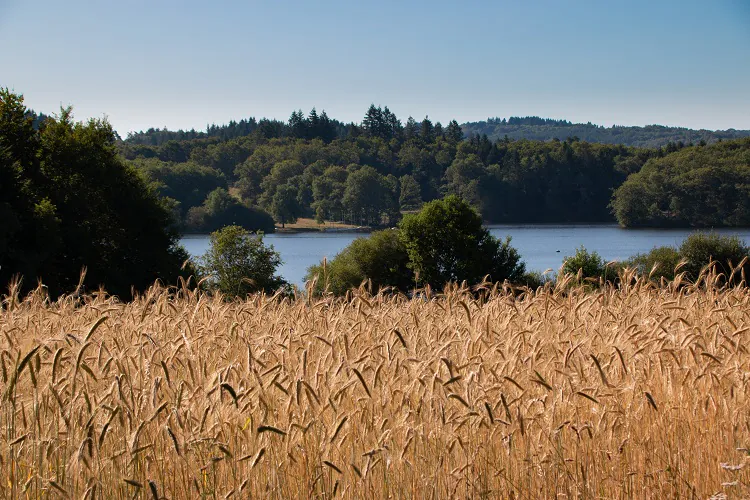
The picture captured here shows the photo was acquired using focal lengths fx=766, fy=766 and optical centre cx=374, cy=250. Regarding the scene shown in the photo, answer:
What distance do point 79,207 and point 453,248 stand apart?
28291 mm

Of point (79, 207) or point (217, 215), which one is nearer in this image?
point (79, 207)

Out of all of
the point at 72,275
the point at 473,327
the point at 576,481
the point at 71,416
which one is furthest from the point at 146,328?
the point at 72,275

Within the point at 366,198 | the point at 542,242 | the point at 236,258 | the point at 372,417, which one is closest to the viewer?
the point at 372,417

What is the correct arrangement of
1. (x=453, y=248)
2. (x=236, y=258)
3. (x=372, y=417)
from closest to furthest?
(x=372, y=417) → (x=236, y=258) → (x=453, y=248)

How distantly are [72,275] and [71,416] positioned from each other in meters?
34.9

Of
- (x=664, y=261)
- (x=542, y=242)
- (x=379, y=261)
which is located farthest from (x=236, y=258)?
(x=542, y=242)

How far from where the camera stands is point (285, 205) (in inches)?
5325

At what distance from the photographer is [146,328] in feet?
17.3

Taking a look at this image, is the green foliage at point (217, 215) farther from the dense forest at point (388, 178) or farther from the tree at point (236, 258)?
the tree at point (236, 258)

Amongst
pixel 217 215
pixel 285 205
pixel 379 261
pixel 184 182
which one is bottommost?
pixel 379 261

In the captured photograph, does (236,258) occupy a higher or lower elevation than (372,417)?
lower

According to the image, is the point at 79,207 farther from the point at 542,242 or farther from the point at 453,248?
the point at 542,242

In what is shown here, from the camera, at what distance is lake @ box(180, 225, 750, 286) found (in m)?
90.4

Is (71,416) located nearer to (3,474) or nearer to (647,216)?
(3,474)
